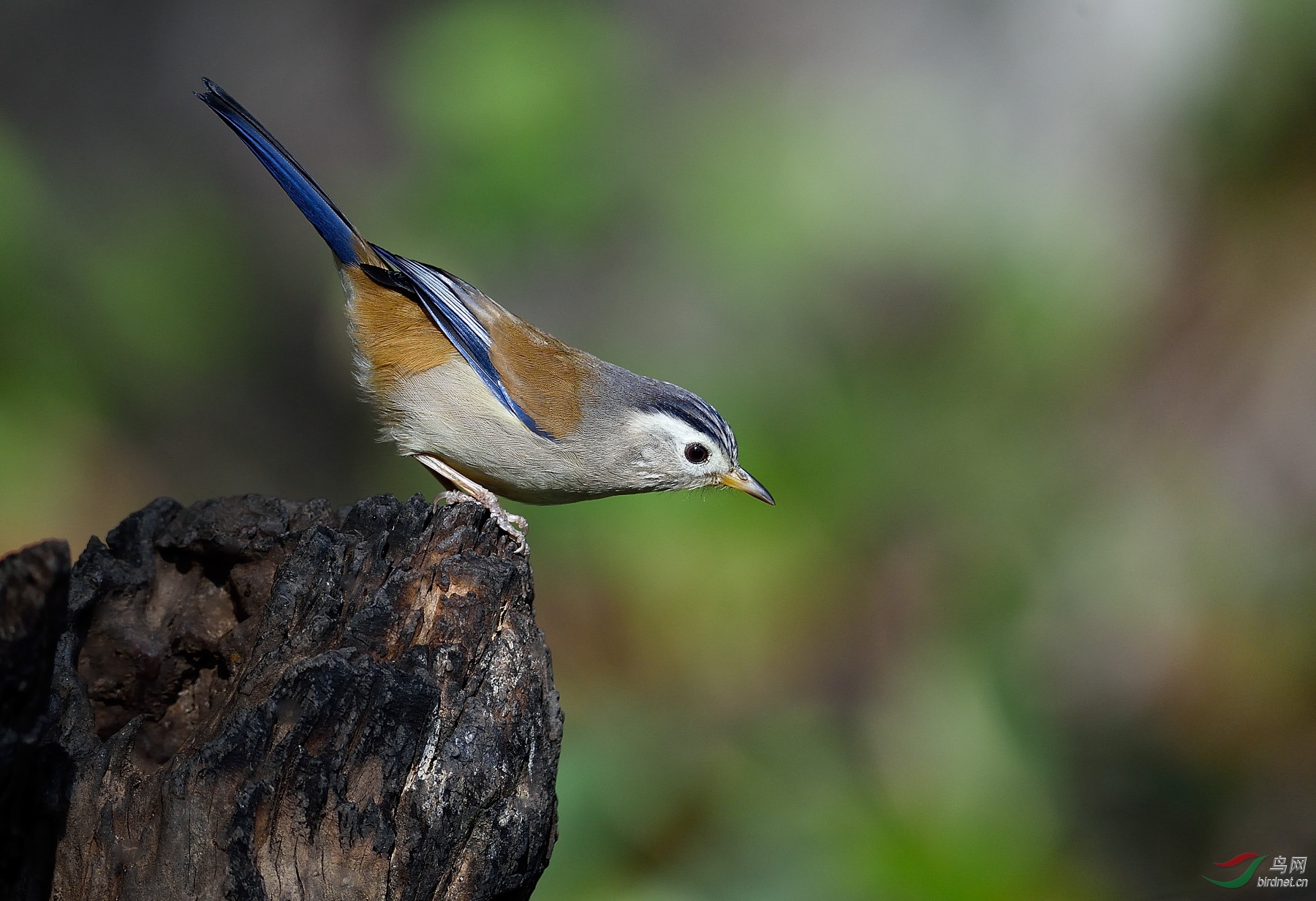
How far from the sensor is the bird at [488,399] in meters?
3.94

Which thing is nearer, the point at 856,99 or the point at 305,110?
the point at 856,99

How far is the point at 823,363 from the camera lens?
20.2ft

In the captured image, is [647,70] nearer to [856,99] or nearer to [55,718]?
→ [856,99]

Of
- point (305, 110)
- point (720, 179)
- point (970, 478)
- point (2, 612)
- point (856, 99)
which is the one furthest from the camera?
point (305, 110)

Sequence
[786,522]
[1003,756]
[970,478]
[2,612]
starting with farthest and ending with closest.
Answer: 1. [970,478]
2. [786,522]
3. [1003,756]
4. [2,612]

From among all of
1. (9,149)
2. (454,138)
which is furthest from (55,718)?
(9,149)

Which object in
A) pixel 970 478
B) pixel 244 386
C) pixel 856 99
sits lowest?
pixel 970 478

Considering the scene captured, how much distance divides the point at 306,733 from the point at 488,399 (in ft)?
6.07

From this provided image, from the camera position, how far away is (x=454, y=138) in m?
6.28

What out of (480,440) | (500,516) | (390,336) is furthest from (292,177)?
(500,516)

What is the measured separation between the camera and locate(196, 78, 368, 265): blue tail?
4020 mm

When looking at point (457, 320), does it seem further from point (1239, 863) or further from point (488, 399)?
point (1239, 863)

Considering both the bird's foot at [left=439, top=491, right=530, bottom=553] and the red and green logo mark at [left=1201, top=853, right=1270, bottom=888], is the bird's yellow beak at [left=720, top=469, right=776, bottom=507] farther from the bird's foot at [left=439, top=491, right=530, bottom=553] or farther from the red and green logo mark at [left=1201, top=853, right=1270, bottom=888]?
the red and green logo mark at [left=1201, top=853, right=1270, bottom=888]

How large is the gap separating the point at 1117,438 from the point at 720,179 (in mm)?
2997
